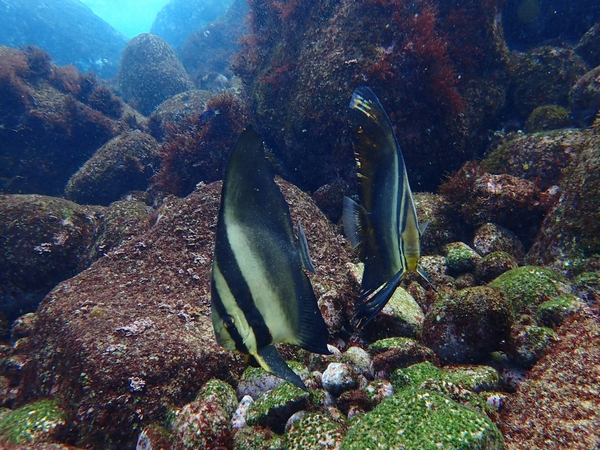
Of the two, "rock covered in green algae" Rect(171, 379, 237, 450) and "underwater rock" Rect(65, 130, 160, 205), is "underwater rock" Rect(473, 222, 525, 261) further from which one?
"underwater rock" Rect(65, 130, 160, 205)

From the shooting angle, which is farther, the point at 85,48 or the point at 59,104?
the point at 85,48

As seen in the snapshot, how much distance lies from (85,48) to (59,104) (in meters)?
26.0

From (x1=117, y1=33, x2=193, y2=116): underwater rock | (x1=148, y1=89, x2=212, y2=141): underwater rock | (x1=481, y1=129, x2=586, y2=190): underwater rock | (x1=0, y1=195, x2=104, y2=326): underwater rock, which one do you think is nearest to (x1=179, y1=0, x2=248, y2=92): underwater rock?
(x1=117, y1=33, x2=193, y2=116): underwater rock

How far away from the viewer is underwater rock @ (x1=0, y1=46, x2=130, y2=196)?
10.3m

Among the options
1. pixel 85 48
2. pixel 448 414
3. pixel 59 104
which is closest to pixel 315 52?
pixel 448 414

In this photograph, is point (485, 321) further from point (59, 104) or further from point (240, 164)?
point (59, 104)

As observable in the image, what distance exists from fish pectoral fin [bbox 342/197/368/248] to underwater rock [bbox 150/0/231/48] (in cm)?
4140

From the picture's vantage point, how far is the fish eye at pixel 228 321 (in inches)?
52.3

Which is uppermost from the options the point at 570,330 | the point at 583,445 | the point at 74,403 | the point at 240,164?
the point at 240,164

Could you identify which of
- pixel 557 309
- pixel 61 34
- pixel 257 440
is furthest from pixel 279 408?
pixel 61 34

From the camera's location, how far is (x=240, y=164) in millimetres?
1333

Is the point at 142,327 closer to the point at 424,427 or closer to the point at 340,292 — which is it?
Result: the point at 340,292

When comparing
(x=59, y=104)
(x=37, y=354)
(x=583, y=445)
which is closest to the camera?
(x=583, y=445)

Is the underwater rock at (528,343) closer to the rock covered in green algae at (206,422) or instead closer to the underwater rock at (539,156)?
the rock covered in green algae at (206,422)
